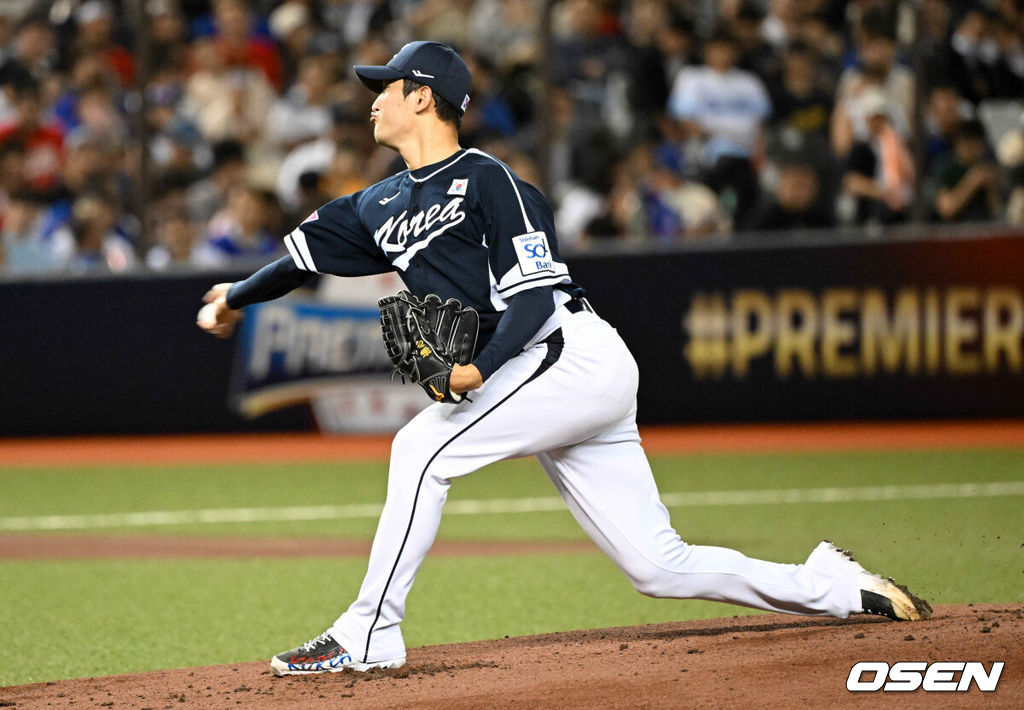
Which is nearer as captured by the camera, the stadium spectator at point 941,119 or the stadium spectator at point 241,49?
the stadium spectator at point 941,119

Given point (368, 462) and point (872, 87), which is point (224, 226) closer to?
point (368, 462)

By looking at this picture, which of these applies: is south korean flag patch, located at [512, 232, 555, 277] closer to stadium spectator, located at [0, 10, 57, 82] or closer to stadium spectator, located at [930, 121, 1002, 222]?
stadium spectator, located at [930, 121, 1002, 222]

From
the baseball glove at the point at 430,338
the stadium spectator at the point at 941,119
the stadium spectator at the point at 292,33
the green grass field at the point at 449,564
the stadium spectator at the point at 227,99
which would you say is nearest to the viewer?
the baseball glove at the point at 430,338

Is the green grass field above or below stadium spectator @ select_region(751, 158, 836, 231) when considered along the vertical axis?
below

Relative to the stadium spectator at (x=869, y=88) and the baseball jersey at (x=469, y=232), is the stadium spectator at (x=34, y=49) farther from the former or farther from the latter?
the baseball jersey at (x=469, y=232)

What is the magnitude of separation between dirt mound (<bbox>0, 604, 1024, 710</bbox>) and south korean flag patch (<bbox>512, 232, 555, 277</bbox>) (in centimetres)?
118

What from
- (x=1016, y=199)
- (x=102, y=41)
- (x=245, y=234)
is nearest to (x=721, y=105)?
(x=1016, y=199)

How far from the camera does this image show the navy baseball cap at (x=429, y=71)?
4.37 m

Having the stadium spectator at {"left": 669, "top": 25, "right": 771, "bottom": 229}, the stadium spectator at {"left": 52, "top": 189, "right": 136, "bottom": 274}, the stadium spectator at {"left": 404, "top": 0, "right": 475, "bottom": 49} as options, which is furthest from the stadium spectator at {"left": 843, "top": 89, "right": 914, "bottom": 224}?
the stadium spectator at {"left": 52, "top": 189, "right": 136, "bottom": 274}

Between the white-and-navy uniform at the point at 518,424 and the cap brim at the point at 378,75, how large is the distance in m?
0.29

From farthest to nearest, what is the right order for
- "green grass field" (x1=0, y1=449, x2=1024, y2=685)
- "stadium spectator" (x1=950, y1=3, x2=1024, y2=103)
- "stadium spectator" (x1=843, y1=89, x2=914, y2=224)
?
1. "stadium spectator" (x1=843, y1=89, x2=914, y2=224)
2. "stadium spectator" (x1=950, y1=3, x2=1024, y2=103)
3. "green grass field" (x1=0, y1=449, x2=1024, y2=685)

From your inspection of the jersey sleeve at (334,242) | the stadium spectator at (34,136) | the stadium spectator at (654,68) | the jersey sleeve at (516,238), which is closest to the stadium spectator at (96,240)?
the stadium spectator at (34,136)

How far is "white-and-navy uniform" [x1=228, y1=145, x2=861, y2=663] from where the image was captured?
13.8 feet

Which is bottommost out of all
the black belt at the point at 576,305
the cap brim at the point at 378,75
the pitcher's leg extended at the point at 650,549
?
the pitcher's leg extended at the point at 650,549
